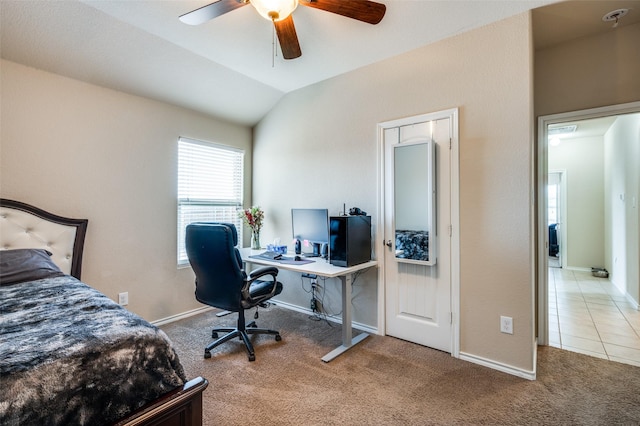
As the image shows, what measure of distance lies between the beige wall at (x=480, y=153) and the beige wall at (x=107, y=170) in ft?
6.47

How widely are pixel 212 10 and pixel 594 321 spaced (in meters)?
4.53

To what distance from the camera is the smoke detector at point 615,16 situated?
2.18 m

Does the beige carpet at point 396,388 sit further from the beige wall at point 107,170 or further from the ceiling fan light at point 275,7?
the ceiling fan light at point 275,7

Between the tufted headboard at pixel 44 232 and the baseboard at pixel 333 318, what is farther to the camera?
the baseboard at pixel 333 318

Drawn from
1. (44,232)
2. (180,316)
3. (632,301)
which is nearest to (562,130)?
(632,301)

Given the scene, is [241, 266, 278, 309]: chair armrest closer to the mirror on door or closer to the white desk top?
the white desk top

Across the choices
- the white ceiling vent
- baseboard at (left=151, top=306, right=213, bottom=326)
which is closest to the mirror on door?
baseboard at (left=151, top=306, right=213, bottom=326)

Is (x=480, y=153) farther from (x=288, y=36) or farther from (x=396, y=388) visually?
(x=396, y=388)

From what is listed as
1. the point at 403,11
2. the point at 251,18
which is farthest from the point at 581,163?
the point at 251,18

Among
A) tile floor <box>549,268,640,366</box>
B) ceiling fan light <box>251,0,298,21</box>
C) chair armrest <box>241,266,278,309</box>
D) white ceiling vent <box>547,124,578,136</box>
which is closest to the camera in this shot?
ceiling fan light <box>251,0,298,21</box>

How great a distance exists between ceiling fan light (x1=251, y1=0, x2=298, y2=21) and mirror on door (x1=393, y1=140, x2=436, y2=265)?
1.50 m

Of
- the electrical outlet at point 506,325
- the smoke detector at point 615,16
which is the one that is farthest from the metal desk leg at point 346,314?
the smoke detector at point 615,16

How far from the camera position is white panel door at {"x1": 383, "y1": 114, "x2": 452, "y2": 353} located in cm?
254

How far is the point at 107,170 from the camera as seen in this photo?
2.84m
